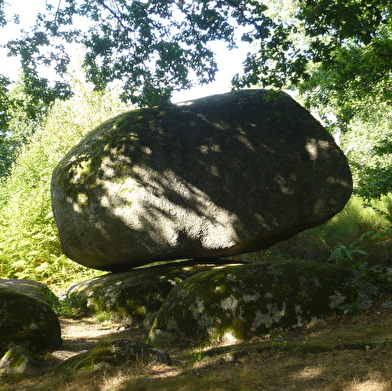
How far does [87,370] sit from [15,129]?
106 feet

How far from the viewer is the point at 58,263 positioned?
43.3 ft

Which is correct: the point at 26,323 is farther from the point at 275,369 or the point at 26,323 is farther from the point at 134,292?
the point at 275,369

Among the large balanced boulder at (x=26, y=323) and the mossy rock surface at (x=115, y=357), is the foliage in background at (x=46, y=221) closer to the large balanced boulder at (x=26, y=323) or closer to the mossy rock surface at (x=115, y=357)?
the large balanced boulder at (x=26, y=323)

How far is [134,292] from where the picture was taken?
8.55 m

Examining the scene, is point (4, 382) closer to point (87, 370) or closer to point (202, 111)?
point (87, 370)

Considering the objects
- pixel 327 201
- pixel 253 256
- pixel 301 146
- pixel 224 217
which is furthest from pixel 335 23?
pixel 253 256

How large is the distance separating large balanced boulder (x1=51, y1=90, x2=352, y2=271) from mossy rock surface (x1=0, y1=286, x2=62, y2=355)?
2.71 meters

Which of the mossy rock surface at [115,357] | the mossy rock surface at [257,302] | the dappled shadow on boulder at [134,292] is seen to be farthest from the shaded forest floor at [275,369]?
the dappled shadow on boulder at [134,292]

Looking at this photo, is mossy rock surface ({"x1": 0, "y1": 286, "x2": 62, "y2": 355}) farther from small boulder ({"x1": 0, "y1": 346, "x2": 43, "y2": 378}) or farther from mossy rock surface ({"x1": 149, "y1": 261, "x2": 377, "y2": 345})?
mossy rock surface ({"x1": 149, "y1": 261, "x2": 377, "y2": 345})

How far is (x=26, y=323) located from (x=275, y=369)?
401 cm

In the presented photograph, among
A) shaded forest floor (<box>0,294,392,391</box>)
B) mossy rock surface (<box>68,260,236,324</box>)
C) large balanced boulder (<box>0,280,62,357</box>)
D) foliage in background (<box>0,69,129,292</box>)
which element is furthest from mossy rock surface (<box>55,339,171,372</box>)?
foliage in background (<box>0,69,129,292</box>)

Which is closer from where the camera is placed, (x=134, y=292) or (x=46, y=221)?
(x=134, y=292)

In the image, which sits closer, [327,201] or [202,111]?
[327,201]

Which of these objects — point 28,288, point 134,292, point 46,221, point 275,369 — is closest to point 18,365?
point 275,369
